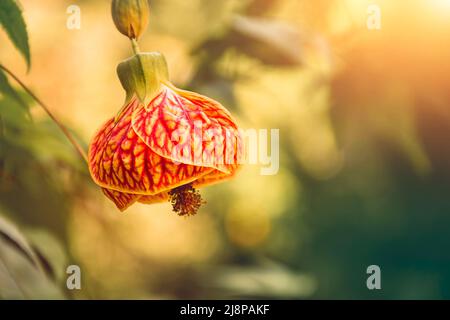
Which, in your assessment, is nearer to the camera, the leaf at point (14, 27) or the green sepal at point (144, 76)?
the green sepal at point (144, 76)

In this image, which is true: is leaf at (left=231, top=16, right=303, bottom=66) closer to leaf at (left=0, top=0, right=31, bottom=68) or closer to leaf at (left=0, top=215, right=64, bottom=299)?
leaf at (left=0, top=0, right=31, bottom=68)

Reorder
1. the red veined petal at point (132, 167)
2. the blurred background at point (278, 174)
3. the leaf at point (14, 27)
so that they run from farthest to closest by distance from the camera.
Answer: the blurred background at point (278, 174), the leaf at point (14, 27), the red veined petal at point (132, 167)

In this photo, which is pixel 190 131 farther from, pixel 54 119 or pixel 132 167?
pixel 54 119

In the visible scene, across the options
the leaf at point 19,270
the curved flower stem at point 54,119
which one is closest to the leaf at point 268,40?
the curved flower stem at point 54,119

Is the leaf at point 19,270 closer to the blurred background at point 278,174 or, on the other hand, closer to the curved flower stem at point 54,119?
the blurred background at point 278,174

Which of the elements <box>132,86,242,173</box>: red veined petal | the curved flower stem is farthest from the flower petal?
the curved flower stem

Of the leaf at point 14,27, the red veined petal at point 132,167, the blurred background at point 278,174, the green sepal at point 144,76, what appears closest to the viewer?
the red veined petal at point 132,167

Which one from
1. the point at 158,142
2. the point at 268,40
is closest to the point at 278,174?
the point at 268,40
